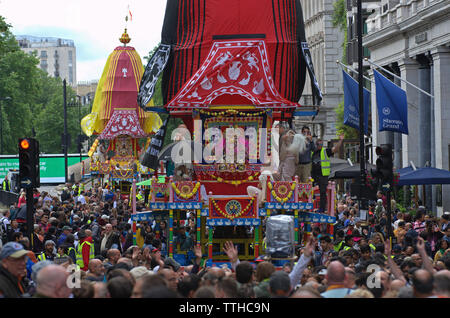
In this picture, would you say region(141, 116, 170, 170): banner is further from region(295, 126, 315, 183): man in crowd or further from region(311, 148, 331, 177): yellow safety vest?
region(311, 148, 331, 177): yellow safety vest

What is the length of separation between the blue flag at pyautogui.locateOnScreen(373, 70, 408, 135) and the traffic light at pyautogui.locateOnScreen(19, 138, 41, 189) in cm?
1537

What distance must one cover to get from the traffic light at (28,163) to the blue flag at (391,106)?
15.4 m

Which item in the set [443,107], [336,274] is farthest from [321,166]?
[443,107]

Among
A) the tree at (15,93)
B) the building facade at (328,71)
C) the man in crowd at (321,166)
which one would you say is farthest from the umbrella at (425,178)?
the tree at (15,93)

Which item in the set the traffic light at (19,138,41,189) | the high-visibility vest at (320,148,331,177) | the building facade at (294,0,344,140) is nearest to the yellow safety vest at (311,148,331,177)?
the high-visibility vest at (320,148,331,177)

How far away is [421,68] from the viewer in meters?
39.2

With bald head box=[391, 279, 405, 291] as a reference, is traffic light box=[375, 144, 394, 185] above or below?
above

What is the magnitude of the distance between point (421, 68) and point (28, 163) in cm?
2503

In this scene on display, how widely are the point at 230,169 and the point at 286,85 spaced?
2824mm

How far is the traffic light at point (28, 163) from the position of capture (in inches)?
669

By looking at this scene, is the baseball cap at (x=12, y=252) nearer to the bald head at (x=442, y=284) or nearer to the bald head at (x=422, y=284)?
the bald head at (x=422, y=284)

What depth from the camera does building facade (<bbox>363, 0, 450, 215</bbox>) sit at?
35094mm
